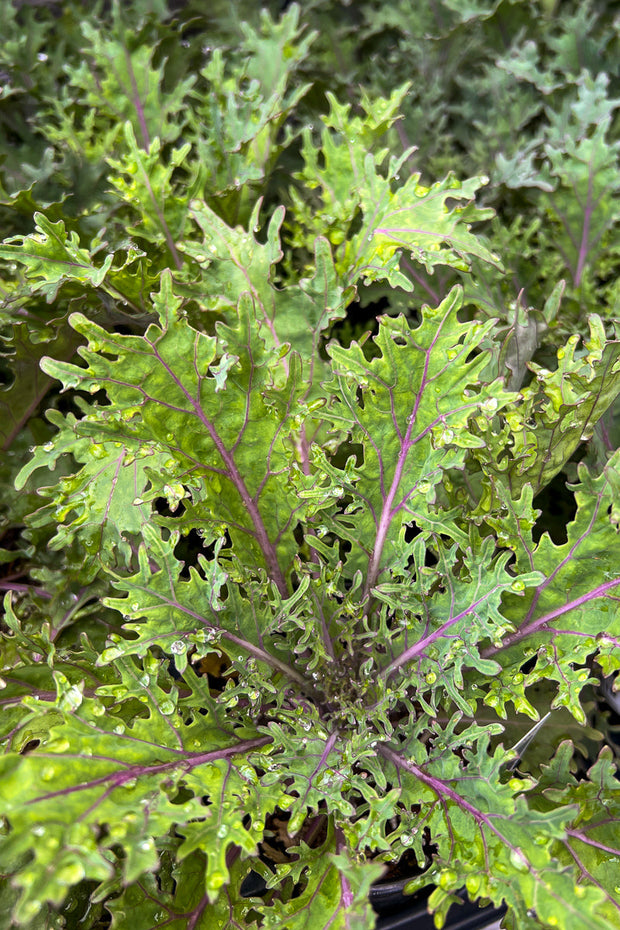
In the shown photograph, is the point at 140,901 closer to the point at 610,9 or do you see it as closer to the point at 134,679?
the point at 134,679

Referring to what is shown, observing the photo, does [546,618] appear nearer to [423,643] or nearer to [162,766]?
[423,643]

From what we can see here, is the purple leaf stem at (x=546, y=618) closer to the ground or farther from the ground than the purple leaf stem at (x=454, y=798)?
farther from the ground

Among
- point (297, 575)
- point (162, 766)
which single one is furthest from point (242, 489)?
point (162, 766)

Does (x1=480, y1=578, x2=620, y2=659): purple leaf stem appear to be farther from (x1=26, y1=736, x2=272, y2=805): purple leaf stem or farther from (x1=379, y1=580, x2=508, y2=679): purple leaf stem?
(x1=26, y1=736, x2=272, y2=805): purple leaf stem

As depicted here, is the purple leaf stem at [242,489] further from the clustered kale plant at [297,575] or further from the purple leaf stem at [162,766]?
the purple leaf stem at [162,766]

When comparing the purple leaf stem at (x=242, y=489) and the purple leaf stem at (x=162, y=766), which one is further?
the purple leaf stem at (x=242, y=489)

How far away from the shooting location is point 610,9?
3.46ft

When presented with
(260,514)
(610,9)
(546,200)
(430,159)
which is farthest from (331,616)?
(610,9)

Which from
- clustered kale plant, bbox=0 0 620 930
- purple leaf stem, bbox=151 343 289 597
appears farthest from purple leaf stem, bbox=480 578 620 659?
purple leaf stem, bbox=151 343 289 597

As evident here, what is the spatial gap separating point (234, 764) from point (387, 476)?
0.22m

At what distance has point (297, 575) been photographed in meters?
0.59

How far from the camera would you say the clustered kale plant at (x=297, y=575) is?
0.45m

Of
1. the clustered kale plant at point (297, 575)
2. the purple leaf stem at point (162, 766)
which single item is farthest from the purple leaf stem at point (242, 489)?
the purple leaf stem at point (162, 766)

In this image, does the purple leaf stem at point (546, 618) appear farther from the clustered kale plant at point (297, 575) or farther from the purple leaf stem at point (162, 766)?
the purple leaf stem at point (162, 766)
